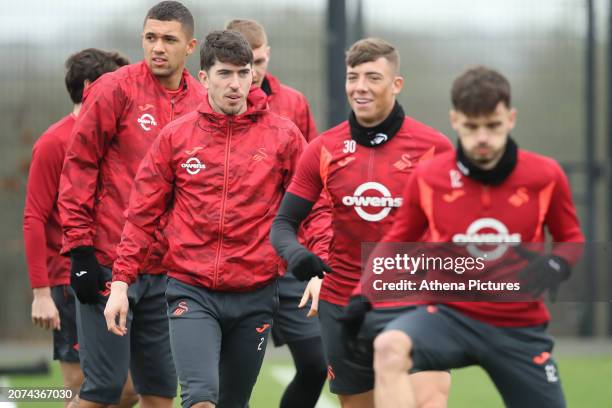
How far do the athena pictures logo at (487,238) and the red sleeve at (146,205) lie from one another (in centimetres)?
180

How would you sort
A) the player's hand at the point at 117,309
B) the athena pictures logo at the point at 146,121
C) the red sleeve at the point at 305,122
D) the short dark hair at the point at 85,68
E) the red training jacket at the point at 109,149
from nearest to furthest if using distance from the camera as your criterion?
the player's hand at the point at 117,309 < the red training jacket at the point at 109,149 < the athena pictures logo at the point at 146,121 < the short dark hair at the point at 85,68 < the red sleeve at the point at 305,122

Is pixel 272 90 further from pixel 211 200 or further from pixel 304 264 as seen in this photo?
pixel 304 264

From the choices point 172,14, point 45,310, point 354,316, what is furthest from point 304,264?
point 45,310

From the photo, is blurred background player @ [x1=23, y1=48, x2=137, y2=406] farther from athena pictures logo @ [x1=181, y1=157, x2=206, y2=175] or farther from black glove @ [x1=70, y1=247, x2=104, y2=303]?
athena pictures logo @ [x1=181, y1=157, x2=206, y2=175]

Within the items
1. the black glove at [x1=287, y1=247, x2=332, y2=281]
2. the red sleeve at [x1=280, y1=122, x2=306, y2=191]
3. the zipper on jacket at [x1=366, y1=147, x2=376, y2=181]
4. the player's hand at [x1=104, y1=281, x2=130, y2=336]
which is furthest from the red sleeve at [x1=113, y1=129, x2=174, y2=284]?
the zipper on jacket at [x1=366, y1=147, x2=376, y2=181]

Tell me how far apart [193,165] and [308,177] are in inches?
23.7

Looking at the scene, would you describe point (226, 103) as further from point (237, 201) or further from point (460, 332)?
point (460, 332)

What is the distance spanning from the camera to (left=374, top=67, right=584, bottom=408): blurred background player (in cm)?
550

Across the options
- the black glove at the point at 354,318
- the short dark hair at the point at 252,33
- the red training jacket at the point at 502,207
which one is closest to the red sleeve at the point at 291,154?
the black glove at the point at 354,318

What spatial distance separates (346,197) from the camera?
21.7 feet

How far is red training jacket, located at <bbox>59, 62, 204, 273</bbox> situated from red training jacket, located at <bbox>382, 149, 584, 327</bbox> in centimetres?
225

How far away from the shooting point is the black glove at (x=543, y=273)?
Result: 18.3 feet

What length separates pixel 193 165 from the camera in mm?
6738

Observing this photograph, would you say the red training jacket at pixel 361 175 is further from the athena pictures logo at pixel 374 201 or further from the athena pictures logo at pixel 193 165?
the athena pictures logo at pixel 193 165
